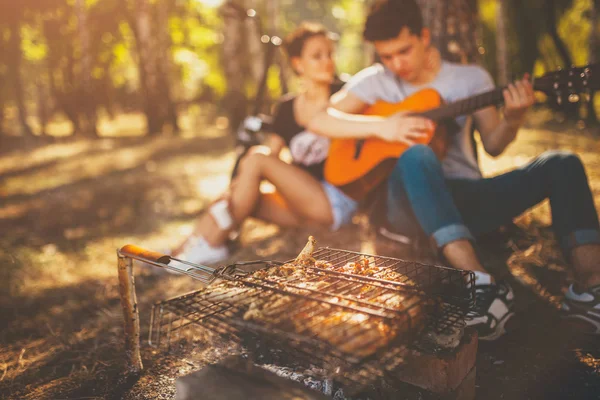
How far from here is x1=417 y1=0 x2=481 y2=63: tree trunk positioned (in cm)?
472

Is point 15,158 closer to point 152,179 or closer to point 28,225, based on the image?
point 152,179

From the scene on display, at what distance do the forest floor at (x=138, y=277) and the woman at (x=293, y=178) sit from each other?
305 mm

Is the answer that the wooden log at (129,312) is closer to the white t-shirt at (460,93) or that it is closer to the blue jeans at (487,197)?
the blue jeans at (487,197)

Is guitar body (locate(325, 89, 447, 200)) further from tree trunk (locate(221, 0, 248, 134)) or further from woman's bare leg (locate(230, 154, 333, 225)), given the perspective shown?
tree trunk (locate(221, 0, 248, 134))

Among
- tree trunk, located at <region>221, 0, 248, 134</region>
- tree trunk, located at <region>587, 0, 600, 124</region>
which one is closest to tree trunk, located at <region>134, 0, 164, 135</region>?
tree trunk, located at <region>221, 0, 248, 134</region>

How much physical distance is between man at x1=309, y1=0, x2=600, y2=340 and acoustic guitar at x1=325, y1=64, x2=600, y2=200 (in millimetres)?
104

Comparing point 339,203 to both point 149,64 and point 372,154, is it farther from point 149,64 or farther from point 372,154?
point 149,64

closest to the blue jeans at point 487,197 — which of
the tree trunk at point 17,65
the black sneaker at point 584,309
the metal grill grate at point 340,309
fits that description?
the black sneaker at point 584,309

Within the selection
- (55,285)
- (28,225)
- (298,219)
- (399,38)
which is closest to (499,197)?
(399,38)

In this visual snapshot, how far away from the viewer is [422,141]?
10.5ft

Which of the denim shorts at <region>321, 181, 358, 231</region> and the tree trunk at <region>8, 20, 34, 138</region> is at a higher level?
the tree trunk at <region>8, 20, 34, 138</region>

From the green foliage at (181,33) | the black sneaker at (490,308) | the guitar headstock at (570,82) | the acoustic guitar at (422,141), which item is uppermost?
the green foliage at (181,33)

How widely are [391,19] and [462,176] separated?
1.21 meters

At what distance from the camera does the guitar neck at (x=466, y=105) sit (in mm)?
3053
